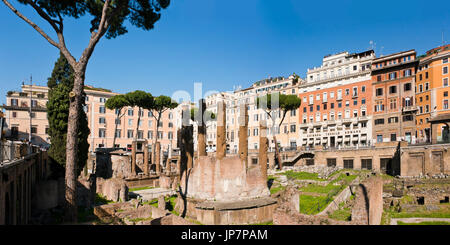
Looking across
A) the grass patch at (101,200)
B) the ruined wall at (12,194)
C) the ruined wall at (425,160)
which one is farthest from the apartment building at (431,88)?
the ruined wall at (12,194)

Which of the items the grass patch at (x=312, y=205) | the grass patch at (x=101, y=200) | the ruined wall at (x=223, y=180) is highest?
the ruined wall at (x=223, y=180)

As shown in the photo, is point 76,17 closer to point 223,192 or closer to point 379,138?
point 223,192

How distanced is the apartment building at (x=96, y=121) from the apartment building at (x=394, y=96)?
3435 cm

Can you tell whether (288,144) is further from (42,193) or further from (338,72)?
(42,193)

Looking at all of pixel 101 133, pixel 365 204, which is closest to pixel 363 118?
pixel 365 204

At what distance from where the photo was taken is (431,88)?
40.4 m

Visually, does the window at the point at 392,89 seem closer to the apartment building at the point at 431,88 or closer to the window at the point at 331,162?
the apartment building at the point at 431,88

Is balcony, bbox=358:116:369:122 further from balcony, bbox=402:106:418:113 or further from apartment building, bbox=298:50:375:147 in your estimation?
balcony, bbox=402:106:418:113

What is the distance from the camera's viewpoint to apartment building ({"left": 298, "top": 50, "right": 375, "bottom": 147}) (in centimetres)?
4494

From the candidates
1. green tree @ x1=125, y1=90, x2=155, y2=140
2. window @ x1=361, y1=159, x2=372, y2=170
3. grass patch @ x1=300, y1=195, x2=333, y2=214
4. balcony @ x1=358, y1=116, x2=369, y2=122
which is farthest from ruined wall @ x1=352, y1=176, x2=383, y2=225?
green tree @ x1=125, y1=90, x2=155, y2=140

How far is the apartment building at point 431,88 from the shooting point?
39.7 m

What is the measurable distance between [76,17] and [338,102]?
44148 millimetres
